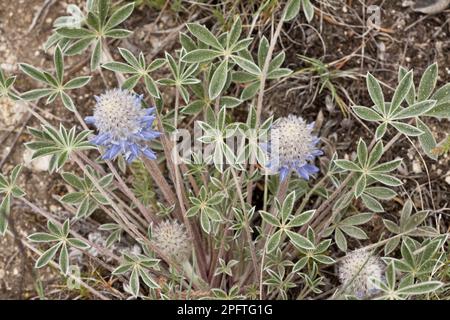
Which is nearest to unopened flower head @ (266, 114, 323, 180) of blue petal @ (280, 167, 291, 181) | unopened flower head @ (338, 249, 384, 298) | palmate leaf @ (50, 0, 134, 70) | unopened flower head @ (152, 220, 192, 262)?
blue petal @ (280, 167, 291, 181)

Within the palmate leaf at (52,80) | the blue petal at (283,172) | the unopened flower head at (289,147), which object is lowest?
the blue petal at (283,172)

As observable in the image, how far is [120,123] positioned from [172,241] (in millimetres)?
606

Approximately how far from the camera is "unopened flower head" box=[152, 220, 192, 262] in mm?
2682

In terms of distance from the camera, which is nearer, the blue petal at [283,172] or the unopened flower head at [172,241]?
the blue petal at [283,172]

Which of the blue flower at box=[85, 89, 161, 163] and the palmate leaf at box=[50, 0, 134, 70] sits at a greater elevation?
the palmate leaf at box=[50, 0, 134, 70]

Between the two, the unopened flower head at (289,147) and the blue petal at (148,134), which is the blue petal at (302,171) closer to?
the unopened flower head at (289,147)

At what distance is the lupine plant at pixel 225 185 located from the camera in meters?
2.39

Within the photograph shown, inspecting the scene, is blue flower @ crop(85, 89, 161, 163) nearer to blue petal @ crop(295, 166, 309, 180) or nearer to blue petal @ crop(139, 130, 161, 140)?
blue petal @ crop(139, 130, 161, 140)

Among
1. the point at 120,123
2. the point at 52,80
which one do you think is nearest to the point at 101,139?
the point at 120,123

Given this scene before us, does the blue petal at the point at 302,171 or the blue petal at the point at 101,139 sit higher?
the blue petal at the point at 101,139

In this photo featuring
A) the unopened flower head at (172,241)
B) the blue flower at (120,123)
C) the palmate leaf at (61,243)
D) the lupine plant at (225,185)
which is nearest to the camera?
the blue flower at (120,123)

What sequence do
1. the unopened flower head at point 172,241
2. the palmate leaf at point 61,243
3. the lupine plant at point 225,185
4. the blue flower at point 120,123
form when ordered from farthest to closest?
the unopened flower head at point 172,241 < the palmate leaf at point 61,243 < the lupine plant at point 225,185 < the blue flower at point 120,123

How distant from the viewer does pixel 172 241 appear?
8.80 feet

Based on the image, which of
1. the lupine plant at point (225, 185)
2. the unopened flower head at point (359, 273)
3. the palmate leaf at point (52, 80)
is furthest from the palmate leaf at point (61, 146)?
the unopened flower head at point (359, 273)
